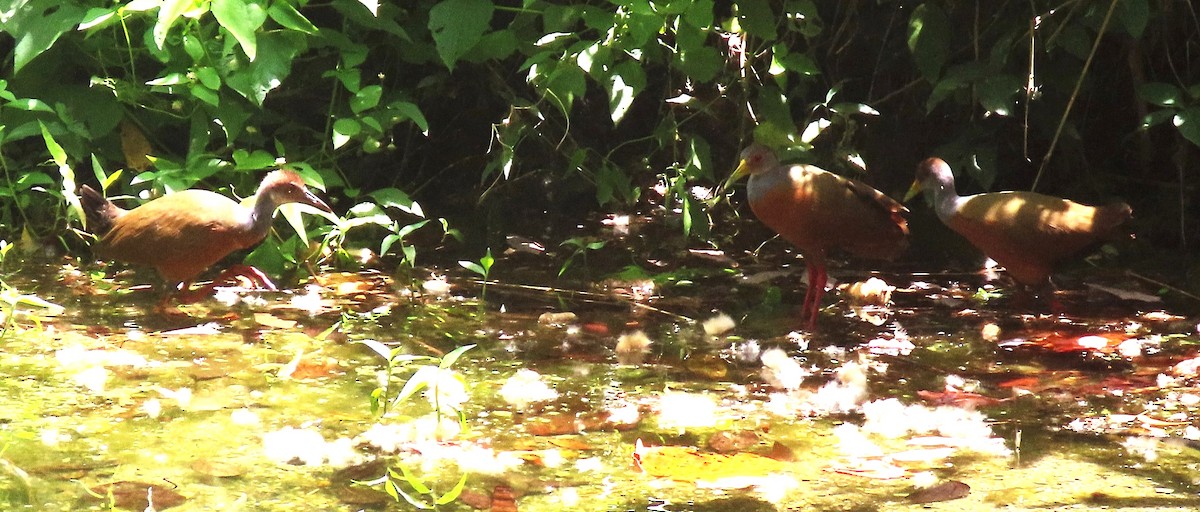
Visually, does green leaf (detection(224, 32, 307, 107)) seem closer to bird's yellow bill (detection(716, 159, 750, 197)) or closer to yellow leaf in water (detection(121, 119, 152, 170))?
yellow leaf in water (detection(121, 119, 152, 170))

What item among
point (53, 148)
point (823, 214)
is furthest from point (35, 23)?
point (823, 214)

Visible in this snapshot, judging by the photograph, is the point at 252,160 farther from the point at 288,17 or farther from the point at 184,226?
the point at 288,17

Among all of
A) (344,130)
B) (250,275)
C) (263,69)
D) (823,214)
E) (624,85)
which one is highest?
(263,69)

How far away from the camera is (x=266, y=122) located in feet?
16.8

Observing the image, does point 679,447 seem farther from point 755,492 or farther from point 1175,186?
point 1175,186

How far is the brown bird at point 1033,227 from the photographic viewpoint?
4.43 metres

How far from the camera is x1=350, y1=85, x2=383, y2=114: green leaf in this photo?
466 centimetres

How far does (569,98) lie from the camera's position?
4.57 m

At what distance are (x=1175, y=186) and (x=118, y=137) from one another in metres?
4.54

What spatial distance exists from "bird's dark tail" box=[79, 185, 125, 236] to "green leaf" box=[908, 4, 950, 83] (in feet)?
10.3

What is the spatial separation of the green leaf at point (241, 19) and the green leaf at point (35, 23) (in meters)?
0.77

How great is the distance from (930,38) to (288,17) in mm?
2479

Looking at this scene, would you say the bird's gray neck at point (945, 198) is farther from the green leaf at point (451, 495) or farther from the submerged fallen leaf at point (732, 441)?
the green leaf at point (451, 495)

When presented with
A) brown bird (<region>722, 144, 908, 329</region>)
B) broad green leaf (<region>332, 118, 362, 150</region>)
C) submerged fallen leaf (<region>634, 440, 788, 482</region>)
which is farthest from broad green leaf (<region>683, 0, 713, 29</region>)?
submerged fallen leaf (<region>634, 440, 788, 482</region>)
